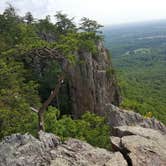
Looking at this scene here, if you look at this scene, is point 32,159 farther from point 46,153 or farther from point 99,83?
point 99,83

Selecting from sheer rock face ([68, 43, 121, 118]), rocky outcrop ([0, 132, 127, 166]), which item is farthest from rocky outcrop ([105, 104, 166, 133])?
rocky outcrop ([0, 132, 127, 166])

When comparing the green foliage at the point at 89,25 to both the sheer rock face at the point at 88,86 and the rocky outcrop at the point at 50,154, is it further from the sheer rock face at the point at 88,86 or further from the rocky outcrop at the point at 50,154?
the rocky outcrop at the point at 50,154

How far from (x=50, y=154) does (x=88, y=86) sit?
2308cm

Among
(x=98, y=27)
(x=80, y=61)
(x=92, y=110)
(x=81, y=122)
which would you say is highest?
(x=98, y=27)

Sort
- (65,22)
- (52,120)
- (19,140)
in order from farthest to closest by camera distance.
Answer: (65,22) → (52,120) → (19,140)

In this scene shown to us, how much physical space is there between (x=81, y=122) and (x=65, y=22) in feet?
66.5

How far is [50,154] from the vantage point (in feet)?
47.6

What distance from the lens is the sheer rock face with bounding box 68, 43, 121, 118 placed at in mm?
36969

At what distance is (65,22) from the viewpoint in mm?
43750

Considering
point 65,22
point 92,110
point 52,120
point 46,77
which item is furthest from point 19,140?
point 65,22

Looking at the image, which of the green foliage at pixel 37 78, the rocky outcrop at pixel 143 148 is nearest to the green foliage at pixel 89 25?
the green foliage at pixel 37 78

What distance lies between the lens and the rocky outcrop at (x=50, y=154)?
13.8 meters

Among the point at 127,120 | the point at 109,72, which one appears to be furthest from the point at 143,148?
the point at 109,72

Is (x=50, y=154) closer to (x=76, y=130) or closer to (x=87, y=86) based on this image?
(x=76, y=130)
